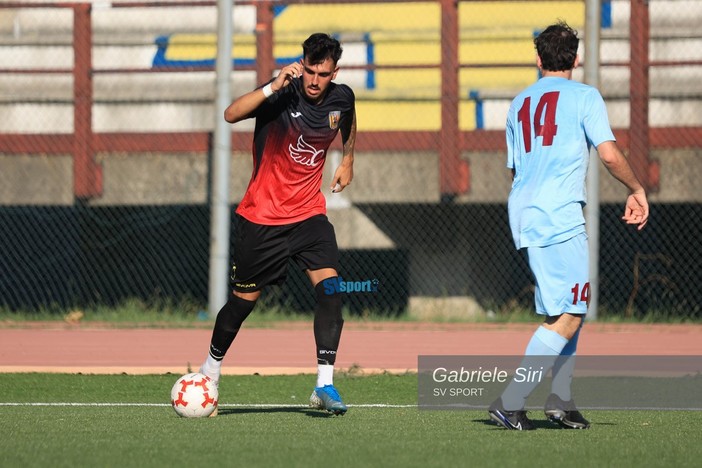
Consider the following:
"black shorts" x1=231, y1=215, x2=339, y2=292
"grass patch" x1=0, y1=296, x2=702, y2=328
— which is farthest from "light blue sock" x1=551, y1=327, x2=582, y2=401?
"grass patch" x1=0, y1=296, x2=702, y2=328

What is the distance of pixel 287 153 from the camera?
291 inches

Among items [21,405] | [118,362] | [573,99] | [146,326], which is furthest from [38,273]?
[573,99]

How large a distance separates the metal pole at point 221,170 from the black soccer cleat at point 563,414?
768cm

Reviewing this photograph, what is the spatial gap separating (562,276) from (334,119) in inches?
74.2

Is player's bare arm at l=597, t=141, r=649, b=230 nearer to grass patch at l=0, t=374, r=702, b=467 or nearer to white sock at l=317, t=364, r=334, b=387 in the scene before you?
grass patch at l=0, t=374, r=702, b=467

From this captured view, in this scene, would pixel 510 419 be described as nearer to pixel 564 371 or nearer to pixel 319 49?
pixel 564 371

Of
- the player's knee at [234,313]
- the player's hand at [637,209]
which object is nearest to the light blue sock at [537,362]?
the player's hand at [637,209]

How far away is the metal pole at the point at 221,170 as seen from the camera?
13820mm

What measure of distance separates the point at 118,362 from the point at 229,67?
4.27 m

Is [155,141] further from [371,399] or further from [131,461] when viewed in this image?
[131,461]

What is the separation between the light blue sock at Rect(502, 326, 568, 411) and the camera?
6320 millimetres

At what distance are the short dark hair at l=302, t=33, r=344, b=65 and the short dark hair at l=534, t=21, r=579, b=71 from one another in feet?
4.04

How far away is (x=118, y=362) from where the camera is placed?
1082 cm

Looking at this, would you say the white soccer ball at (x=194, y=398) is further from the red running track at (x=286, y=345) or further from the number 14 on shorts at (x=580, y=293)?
the red running track at (x=286, y=345)
